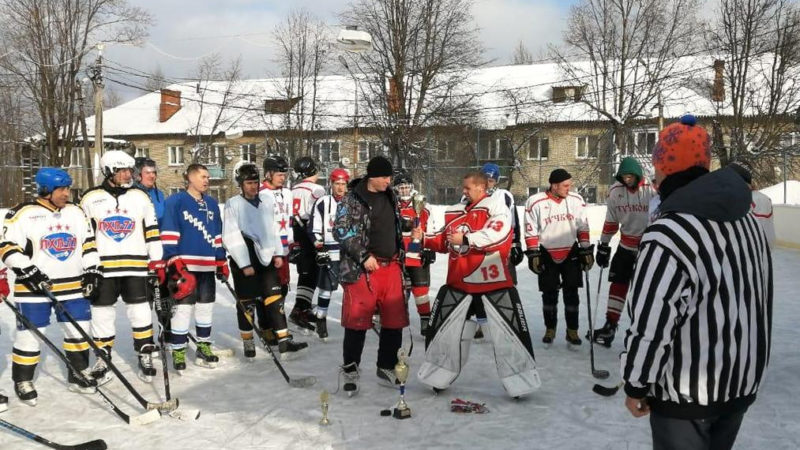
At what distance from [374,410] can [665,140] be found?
283 centimetres

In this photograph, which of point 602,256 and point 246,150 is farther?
point 246,150

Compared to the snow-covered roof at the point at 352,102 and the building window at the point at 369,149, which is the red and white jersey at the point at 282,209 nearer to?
the snow-covered roof at the point at 352,102

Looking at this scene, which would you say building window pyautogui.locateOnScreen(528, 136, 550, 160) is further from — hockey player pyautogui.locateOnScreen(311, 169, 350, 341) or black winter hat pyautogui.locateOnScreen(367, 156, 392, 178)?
black winter hat pyautogui.locateOnScreen(367, 156, 392, 178)

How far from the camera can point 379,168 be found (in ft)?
15.0

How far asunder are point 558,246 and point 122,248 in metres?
3.53

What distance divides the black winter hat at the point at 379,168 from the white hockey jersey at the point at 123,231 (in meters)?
1.76

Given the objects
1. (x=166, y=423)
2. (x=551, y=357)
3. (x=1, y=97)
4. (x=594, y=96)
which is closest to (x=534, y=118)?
(x=594, y=96)

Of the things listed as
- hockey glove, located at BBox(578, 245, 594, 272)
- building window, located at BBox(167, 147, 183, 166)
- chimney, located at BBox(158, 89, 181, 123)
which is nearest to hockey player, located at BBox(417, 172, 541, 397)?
hockey glove, located at BBox(578, 245, 594, 272)

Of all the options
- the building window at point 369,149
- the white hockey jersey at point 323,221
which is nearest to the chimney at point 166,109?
the building window at point 369,149

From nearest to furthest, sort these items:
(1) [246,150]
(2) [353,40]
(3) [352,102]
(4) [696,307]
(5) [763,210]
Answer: (4) [696,307] → (5) [763,210] → (2) [353,40] → (3) [352,102] → (1) [246,150]

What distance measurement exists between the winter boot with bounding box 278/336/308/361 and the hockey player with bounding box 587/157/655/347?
8.72ft

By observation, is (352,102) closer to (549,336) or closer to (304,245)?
(304,245)

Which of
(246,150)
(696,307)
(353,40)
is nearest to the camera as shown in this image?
(696,307)

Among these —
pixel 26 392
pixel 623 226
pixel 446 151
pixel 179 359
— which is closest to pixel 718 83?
pixel 446 151
